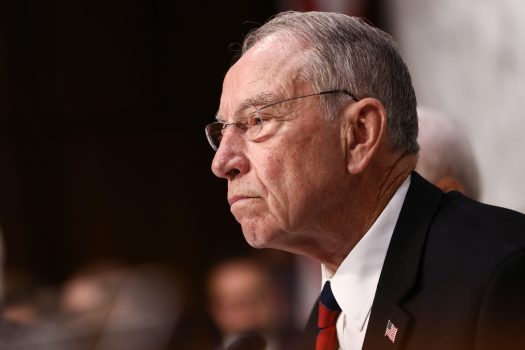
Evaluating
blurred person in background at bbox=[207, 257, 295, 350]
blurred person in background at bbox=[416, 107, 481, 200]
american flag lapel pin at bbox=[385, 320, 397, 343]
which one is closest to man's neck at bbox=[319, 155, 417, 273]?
american flag lapel pin at bbox=[385, 320, 397, 343]

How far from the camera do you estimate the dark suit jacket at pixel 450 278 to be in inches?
67.0

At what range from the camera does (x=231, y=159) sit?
2137 millimetres

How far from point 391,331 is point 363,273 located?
8.0 inches

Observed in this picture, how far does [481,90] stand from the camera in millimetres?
4867

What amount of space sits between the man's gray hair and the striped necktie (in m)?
0.43

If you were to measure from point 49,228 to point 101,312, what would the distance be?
119 inches

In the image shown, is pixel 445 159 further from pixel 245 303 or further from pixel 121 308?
pixel 121 308

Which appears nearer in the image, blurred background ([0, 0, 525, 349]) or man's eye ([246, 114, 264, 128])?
man's eye ([246, 114, 264, 128])

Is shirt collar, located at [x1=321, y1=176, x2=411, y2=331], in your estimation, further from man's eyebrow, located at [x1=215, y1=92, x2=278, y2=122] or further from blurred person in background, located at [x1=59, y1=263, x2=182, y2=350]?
blurred person in background, located at [x1=59, y1=263, x2=182, y2=350]

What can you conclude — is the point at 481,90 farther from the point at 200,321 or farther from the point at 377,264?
the point at 377,264

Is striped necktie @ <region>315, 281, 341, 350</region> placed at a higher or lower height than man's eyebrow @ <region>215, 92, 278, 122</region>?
lower

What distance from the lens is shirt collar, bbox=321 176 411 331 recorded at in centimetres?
205

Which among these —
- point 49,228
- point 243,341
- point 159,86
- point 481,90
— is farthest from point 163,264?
point 243,341

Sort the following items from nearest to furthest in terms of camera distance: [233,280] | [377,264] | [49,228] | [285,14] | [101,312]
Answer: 1. [377,264]
2. [285,14]
3. [101,312]
4. [233,280]
5. [49,228]
